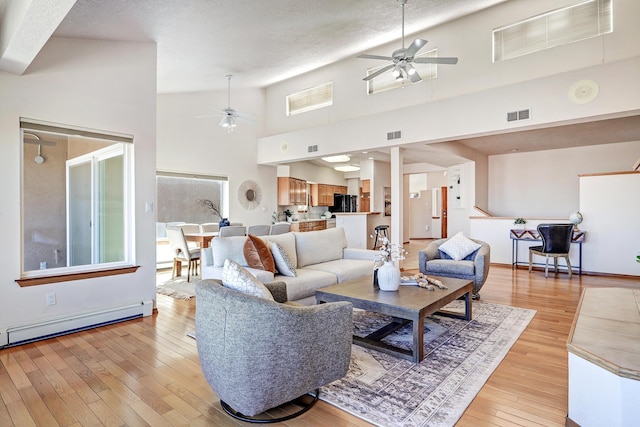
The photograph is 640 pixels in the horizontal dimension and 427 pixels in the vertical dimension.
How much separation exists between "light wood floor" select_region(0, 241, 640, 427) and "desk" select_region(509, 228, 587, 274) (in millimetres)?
3051

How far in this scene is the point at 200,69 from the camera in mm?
5648

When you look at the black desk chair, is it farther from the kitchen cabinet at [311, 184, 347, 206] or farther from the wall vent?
the kitchen cabinet at [311, 184, 347, 206]

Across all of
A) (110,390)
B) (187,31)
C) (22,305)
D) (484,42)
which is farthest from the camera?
(484,42)

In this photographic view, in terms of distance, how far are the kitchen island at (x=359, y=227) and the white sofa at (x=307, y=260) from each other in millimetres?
3222

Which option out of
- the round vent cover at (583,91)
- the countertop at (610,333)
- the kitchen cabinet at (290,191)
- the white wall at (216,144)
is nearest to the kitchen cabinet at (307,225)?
the kitchen cabinet at (290,191)

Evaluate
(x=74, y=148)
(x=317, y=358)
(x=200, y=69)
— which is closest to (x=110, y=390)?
(x=317, y=358)

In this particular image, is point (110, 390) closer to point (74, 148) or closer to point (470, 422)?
point (470, 422)

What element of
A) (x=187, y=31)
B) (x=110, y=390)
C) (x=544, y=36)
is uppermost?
(x=544, y=36)

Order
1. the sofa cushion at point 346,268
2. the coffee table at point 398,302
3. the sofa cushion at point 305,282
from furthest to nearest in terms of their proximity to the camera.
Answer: the sofa cushion at point 346,268 < the sofa cushion at point 305,282 < the coffee table at point 398,302

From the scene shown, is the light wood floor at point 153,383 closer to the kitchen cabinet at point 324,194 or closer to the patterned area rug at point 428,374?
the patterned area rug at point 428,374

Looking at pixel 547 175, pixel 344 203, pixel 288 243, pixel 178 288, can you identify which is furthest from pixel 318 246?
pixel 344 203

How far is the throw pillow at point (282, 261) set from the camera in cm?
380

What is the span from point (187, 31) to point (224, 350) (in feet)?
12.5

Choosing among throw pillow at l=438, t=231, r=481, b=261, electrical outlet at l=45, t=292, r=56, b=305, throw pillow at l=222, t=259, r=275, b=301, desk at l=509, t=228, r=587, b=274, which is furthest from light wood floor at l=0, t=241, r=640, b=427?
desk at l=509, t=228, r=587, b=274
